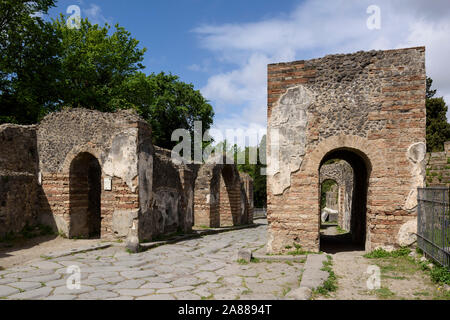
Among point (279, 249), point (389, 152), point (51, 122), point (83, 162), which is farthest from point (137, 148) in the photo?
point (389, 152)

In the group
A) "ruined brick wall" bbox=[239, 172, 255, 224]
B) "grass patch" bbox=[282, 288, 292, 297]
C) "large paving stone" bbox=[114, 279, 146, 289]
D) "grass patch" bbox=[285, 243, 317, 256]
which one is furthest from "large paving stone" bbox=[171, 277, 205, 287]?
"ruined brick wall" bbox=[239, 172, 255, 224]

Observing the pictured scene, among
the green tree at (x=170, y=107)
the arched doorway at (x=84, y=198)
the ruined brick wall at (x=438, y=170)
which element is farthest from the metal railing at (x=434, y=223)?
the green tree at (x=170, y=107)

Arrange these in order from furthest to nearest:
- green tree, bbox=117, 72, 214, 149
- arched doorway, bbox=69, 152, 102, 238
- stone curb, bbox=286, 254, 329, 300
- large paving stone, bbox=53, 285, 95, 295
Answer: green tree, bbox=117, 72, 214, 149
arched doorway, bbox=69, 152, 102, 238
large paving stone, bbox=53, 285, 95, 295
stone curb, bbox=286, 254, 329, 300

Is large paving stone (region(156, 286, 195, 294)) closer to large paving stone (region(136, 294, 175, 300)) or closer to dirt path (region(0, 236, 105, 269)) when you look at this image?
large paving stone (region(136, 294, 175, 300))

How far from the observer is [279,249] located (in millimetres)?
7066

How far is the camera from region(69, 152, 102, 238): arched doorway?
360 inches

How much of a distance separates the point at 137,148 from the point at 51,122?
2.99m

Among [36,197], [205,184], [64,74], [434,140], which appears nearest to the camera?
[36,197]

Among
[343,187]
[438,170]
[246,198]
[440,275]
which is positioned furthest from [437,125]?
[440,275]

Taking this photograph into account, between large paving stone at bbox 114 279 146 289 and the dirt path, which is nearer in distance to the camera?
large paving stone at bbox 114 279 146 289

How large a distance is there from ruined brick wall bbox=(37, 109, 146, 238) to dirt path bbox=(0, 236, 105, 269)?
1.52ft

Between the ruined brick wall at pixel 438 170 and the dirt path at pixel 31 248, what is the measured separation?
9129 millimetres

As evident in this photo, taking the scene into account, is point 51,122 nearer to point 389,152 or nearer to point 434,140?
point 389,152

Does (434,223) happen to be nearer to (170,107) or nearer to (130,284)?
(130,284)
